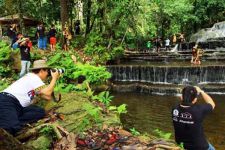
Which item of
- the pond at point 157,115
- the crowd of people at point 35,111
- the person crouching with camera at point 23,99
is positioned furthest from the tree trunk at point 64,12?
the crowd of people at point 35,111

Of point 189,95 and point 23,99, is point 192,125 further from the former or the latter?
point 23,99

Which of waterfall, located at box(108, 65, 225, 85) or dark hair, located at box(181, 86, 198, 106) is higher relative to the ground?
dark hair, located at box(181, 86, 198, 106)

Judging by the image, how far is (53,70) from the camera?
6.97 metres

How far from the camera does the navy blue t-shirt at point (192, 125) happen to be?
6.12 m

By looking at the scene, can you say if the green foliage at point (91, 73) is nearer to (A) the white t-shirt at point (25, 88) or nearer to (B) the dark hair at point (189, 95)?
(A) the white t-shirt at point (25, 88)

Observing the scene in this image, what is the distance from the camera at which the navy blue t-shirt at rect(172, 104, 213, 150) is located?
6.12 metres

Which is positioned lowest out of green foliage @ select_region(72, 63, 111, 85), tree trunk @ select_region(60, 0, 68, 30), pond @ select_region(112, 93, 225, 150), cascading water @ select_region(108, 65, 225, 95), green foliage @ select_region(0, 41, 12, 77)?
pond @ select_region(112, 93, 225, 150)

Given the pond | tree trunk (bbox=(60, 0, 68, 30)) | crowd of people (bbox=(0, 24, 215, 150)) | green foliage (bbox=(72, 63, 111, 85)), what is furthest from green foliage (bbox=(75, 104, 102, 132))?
tree trunk (bbox=(60, 0, 68, 30))

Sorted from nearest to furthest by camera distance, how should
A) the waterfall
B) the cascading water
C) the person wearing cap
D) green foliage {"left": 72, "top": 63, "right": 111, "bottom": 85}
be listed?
1. the person wearing cap
2. green foliage {"left": 72, "top": 63, "right": 111, "bottom": 85}
3. the cascading water
4. the waterfall

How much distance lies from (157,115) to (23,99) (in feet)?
32.6

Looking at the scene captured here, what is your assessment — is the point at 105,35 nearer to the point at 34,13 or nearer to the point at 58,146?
the point at 34,13

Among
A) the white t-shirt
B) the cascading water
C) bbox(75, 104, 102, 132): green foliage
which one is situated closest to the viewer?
the white t-shirt

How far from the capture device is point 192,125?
6.13 meters

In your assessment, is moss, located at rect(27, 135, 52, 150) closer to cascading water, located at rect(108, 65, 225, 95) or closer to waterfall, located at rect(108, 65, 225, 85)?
cascading water, located at rect(108, 65, 225, 95)
